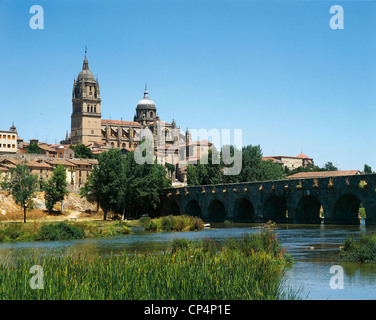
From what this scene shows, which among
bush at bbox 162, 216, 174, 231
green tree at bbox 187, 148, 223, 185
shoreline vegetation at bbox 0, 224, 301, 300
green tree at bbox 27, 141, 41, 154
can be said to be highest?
green tree at bbox 27, 141, 41, 154

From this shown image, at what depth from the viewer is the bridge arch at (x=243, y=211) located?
235 feet

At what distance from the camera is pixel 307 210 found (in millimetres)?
63188

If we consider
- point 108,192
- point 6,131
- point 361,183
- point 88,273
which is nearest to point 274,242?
point 88,273

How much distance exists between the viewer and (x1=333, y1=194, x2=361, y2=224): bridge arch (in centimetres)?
5719

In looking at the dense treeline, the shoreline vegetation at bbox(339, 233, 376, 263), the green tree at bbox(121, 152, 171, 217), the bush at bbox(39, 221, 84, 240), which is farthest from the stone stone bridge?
the shoreline vegetation at bbox(339, 233, 376, 263)

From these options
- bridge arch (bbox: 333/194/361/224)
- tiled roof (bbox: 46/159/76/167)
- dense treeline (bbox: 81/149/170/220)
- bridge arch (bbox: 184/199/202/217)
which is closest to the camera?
bridge arch (bbox: 333/194/361/224)

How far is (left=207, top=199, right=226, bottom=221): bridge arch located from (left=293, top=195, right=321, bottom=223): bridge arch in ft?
49.6

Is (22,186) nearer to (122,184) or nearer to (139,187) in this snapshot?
(122,184)

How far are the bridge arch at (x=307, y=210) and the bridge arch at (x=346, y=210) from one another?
176 inches

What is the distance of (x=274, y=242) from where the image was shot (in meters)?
26.0

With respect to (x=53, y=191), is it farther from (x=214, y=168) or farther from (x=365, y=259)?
(x=365, y=259)

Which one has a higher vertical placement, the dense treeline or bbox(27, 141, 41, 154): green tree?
bbox(27, 141, 41, 154): green tree

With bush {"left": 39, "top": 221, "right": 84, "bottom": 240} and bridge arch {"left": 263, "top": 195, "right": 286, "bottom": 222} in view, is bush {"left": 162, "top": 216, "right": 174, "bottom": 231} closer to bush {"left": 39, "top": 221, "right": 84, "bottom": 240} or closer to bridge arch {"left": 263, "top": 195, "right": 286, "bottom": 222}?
bush {"left": 39, "top": 221, "right": 84, "bottom": 240}

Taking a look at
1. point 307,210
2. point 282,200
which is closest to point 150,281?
point 307,210
